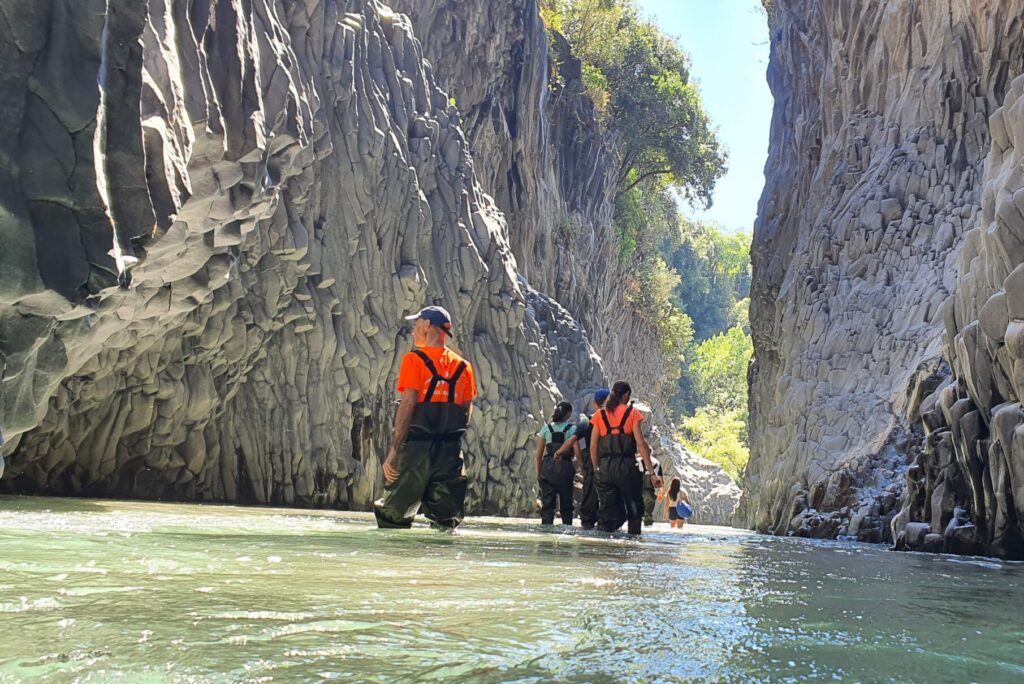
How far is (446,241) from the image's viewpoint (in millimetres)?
20266

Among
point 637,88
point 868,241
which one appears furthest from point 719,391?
point 868,241

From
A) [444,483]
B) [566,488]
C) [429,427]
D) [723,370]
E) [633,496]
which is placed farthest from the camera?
[723,370]

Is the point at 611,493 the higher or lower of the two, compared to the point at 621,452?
lower

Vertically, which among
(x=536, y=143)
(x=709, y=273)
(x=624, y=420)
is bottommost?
(x=624, y=420)

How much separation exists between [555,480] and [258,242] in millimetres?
5946

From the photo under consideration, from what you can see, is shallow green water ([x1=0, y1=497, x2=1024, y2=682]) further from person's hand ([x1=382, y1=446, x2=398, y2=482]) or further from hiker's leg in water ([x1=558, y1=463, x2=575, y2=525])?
hiker's leg in water ([x1=558, y1=463, x2=575, y2=525])

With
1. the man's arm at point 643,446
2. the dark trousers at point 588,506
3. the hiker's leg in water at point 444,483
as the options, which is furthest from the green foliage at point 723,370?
the hiker's leg in water at point 444,483

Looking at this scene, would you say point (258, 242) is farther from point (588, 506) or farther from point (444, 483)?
point (444, 483)

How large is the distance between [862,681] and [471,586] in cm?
192

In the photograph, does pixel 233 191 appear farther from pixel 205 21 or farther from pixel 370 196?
pixel 370 196

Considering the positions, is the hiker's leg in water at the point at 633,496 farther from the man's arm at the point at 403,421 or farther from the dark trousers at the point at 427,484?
the man's arm at the point at 403,421

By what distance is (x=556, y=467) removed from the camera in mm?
13859

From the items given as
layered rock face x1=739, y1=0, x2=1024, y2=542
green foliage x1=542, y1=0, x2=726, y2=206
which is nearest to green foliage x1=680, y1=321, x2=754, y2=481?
green foliage x1=542, y1=0, x2=726, y2=206

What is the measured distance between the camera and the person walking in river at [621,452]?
10.7m
